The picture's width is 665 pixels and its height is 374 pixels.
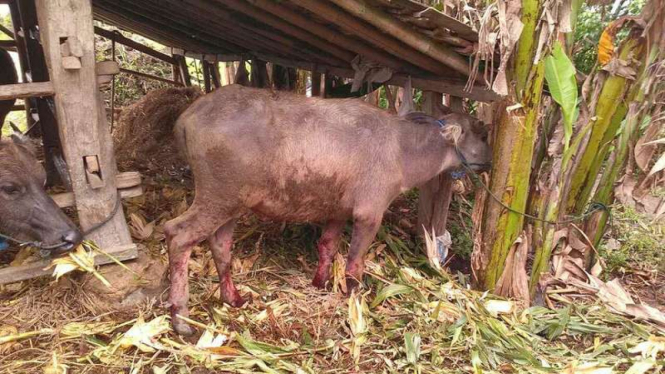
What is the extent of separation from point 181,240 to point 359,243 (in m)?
1.25

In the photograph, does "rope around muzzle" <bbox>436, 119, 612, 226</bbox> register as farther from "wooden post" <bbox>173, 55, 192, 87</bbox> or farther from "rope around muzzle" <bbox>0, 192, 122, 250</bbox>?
"wooden post" <bbox>173, 55, 192, 87</bbox>

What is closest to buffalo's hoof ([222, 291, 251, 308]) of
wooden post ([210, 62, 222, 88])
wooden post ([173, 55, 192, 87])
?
wooden post ([210, 62, 222, 88])

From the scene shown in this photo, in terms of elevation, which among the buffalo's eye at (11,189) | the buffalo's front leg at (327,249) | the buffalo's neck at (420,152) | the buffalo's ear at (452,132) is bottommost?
the buffalo's front leg at (327,249)

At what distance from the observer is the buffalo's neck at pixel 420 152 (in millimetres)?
3781

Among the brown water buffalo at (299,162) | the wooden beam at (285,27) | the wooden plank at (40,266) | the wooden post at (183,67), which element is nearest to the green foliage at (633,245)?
the brown water buffalo at (299,162)

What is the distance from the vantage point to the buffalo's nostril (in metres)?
3.06

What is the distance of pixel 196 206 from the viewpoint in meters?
3.22

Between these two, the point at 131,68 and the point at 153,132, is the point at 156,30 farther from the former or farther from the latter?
the point at 131,68

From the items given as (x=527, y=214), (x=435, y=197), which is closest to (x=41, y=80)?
(x=435, y=197)

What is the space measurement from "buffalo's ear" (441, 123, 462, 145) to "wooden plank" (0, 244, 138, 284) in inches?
93.2

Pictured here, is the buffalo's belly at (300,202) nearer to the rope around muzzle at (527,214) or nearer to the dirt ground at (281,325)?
the dirt ground at (281,325)

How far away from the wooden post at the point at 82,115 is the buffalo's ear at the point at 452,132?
2.36 metres

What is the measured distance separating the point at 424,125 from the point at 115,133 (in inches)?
170

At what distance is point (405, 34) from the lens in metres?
3.27
